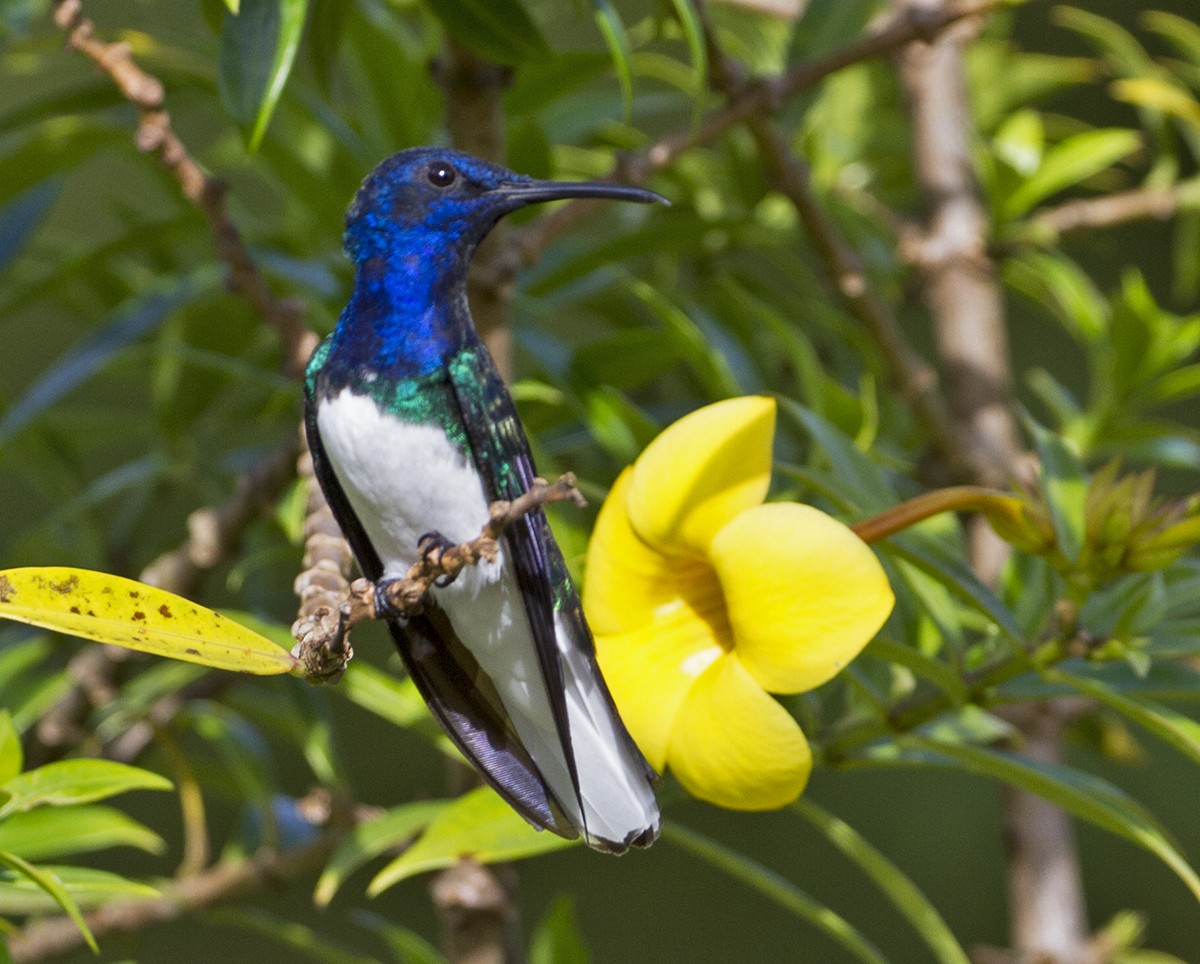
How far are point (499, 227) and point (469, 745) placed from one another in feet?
1.13

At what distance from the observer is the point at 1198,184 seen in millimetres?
1335

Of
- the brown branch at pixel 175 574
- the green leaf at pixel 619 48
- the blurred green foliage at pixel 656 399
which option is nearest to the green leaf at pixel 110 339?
the blurred green foliage at pixel 656 399

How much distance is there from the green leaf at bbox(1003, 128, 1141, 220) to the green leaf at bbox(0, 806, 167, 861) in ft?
3.04

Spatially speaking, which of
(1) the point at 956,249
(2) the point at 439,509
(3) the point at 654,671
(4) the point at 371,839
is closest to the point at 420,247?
(2) the point at 439,509

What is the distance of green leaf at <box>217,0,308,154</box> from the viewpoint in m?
0.70

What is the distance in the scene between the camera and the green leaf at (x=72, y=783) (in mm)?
659

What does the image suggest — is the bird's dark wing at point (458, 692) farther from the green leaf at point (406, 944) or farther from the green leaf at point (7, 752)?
the green leaf at point (406, 944)

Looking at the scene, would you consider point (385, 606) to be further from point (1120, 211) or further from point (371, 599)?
point (1120, 211)

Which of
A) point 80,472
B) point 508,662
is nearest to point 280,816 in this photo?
point 80,472

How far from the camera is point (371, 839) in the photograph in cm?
83

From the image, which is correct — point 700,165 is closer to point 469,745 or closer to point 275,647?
point 469,745

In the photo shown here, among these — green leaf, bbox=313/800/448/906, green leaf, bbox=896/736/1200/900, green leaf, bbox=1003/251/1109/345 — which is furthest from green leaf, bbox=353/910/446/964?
green leaf, bbox=1003/251/1109/345

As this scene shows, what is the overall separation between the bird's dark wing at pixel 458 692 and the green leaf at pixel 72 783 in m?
0.13

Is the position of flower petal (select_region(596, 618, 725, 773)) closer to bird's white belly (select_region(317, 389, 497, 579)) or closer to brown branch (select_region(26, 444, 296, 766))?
bird's white belly (select_region(317, 389, 497, 579))
